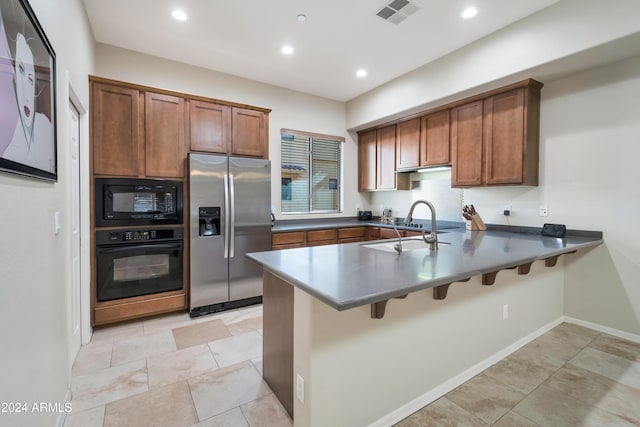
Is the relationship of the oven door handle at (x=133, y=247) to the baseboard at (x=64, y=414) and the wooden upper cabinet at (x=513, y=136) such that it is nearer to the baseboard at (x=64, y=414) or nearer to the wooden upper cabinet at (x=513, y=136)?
the baseboard at (x=64, y=414)

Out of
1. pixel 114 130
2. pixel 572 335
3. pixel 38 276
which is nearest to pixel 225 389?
pixel 38 276

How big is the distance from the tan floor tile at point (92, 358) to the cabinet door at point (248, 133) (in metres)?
2.36

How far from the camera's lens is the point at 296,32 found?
295cm

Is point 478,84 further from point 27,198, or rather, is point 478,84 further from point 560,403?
point 27,198

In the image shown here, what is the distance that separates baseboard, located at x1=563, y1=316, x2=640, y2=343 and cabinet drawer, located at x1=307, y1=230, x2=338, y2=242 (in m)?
2.83

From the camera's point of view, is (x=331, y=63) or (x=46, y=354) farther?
(x=331, y=63)

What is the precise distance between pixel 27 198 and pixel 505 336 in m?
3.20

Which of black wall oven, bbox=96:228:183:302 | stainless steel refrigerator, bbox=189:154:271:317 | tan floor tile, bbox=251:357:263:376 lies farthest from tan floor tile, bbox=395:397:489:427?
black wall oven, bbox=96:228:183:302

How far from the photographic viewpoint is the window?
4.60 m

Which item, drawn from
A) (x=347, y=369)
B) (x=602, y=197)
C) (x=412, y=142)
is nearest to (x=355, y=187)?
(x=412, y=142)

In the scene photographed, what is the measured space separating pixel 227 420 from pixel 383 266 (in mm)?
1301

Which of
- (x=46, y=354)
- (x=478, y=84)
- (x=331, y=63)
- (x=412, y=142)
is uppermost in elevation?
(x=331, y=63)

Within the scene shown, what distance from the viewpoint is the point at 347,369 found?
4.90 ft

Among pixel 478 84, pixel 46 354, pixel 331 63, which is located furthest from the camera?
pixel 331 63
